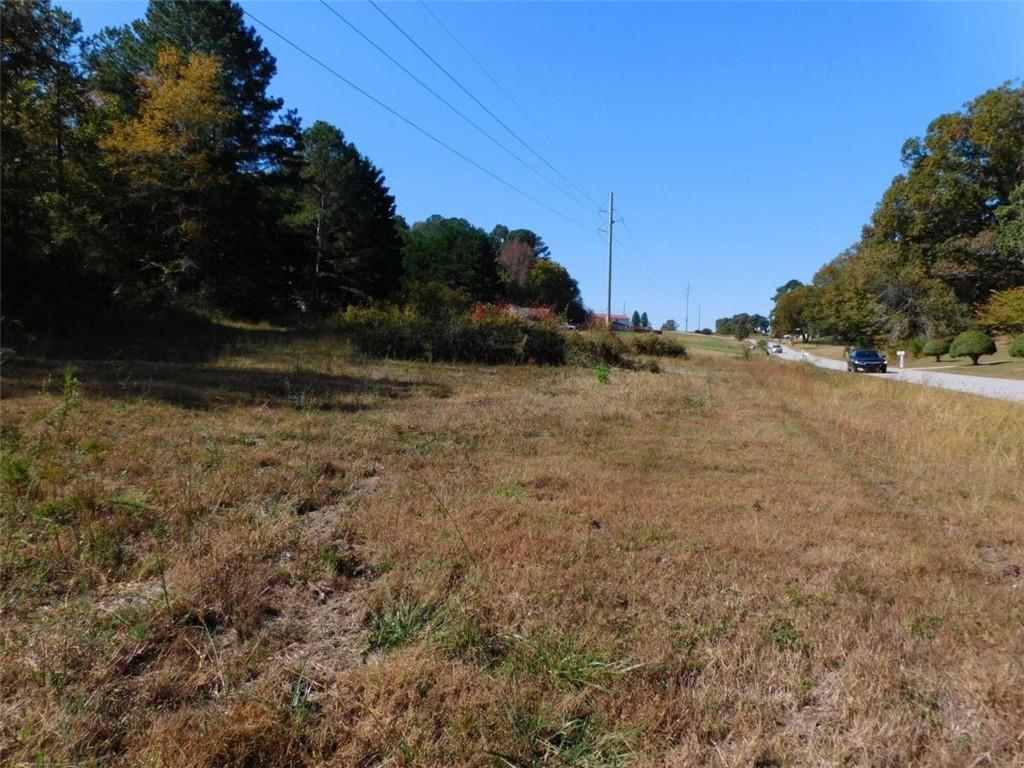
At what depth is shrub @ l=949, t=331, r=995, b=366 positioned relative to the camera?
35.8m

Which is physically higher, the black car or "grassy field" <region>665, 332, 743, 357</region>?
"grassy field" <region>665, 332, 743, 357</region>

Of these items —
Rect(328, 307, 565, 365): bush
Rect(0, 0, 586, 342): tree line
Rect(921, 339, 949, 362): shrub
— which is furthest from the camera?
Rect(921, 339, 949, 362): shrub

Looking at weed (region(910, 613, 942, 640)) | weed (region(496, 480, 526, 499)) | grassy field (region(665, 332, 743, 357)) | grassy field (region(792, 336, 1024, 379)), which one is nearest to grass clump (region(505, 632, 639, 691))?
weed (region(910, 613, 942, 640))

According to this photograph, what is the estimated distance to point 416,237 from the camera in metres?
67.8

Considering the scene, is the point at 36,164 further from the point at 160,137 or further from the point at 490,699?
the point at 490,699

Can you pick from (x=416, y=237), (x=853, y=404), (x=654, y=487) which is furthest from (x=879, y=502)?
(x=416, y=237)

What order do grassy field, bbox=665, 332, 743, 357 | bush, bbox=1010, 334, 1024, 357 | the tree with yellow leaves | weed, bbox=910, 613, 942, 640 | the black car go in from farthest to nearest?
grassy field, bbox=665, 332, 743, 357, the black car, bush, bbox=1010, 334, 1024, 357, the tree with yellow leaves, weed, bbox=910, 613, 942, 640

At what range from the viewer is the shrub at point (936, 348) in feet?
137

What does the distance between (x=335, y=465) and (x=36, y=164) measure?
1524cm

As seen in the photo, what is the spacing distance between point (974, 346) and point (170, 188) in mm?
44373

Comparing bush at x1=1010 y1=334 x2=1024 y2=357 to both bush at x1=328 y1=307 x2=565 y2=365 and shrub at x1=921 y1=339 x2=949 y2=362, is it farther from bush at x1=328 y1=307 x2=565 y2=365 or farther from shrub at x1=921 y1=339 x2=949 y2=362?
bush at x1=328 y1=307 x2=565 y2=365

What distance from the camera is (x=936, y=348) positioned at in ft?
137

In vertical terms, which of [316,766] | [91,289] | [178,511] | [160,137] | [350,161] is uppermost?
[350,161]

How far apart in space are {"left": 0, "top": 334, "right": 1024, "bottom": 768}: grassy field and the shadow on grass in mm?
1727
